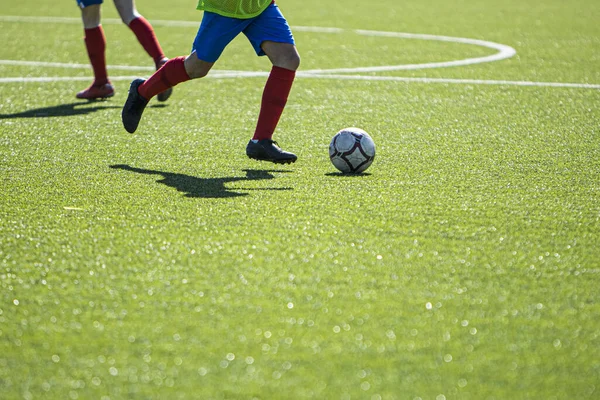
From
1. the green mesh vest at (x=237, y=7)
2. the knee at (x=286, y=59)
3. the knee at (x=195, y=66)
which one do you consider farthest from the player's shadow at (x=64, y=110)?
the knee at (x=286, y=59)

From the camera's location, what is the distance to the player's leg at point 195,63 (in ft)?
16.9

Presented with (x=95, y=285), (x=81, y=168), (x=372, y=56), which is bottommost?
(x=372, y=56)

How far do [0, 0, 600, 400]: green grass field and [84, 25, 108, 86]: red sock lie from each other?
11.7 inches

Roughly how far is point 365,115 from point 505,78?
2296mm

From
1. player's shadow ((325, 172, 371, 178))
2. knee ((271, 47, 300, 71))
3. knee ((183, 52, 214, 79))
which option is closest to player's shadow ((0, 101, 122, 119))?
knee ((183, 52, 214, 79))

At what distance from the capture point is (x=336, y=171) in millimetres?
4891

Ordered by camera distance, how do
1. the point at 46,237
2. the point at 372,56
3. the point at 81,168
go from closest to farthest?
the point at 46,237, the point at 81,168, the point at 372,56

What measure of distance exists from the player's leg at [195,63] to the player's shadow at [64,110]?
116 centimetres

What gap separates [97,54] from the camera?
7.43 meters

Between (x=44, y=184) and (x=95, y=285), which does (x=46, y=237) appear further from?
(x=44, y=184)

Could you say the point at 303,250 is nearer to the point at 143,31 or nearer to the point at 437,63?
the point at 143,31

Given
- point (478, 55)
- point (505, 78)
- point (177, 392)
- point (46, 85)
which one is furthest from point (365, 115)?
point (177, 392)

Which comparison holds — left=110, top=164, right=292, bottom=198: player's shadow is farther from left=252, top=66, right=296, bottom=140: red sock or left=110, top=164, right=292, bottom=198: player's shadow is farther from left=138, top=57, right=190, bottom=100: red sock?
left=138, top=57, right=190, bottom=100: red sock

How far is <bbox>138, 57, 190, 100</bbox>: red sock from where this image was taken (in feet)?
17.6
